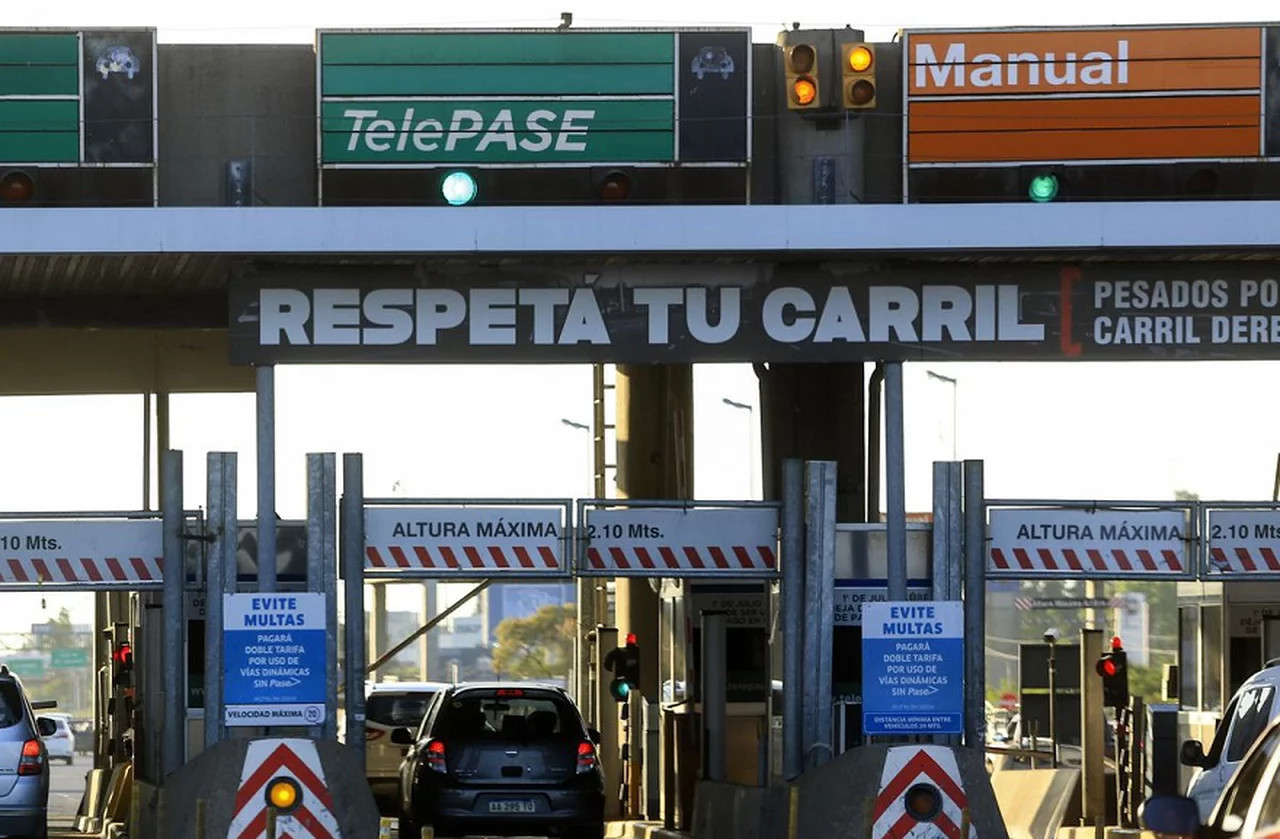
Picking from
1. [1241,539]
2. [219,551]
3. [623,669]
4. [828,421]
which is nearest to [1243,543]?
[1241,539]

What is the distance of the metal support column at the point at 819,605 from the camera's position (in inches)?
707

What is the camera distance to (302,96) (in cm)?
1825

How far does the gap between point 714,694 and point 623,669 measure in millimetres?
4020

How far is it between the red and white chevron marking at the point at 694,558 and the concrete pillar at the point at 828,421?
3.25 meters

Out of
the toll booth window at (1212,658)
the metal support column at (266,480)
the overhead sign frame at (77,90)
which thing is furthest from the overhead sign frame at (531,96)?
the toll booth window at (1212,658)

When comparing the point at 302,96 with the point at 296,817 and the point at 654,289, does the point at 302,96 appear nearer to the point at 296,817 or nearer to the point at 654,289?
the point at 654,289

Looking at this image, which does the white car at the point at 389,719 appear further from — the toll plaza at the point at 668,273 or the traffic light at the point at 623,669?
the toll plaza at the point at 668,273

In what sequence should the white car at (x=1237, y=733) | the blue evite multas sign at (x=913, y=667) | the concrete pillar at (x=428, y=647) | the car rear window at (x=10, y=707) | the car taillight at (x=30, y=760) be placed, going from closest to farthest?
the white car at (x=1237, y=733) < the blue evite multas sign at (x=913, y=667) < the car taillight at (x=30, y=760) < the car rear window at (x=10, y=707) < the concrete pillar at (x=428, y=647)

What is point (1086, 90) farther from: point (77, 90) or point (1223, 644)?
point (1223, 644)

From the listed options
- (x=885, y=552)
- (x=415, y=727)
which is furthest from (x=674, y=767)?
(x=885, y=552)

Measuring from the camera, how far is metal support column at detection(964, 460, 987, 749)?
1808 cm

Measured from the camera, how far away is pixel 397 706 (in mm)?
28812

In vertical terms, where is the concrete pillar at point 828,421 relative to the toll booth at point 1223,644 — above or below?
above

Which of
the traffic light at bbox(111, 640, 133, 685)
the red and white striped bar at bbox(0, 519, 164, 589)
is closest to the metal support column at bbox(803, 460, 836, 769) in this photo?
the red and white striped bar at bbox(0, 519, 164, 589)
